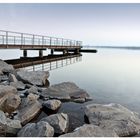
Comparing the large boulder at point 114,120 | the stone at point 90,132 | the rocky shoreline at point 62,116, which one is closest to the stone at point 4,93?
the rocky shoreline at point 62,116

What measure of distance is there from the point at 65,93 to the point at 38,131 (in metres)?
4.09

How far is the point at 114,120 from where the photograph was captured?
237 inches

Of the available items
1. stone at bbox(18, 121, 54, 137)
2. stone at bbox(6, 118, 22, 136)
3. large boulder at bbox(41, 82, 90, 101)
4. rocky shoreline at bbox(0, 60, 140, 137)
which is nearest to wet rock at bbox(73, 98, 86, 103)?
rocky shoreline at bbox(0, 60, 140, 137)

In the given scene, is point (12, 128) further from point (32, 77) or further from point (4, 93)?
point (32, 77)

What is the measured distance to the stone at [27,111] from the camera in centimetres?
634

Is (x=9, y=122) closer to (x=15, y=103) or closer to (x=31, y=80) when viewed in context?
(x=15, y=103)

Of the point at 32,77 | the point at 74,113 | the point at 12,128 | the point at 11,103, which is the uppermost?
the point at 32,77

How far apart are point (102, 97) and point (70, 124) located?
12.3ft

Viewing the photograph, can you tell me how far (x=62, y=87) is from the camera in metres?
9.43

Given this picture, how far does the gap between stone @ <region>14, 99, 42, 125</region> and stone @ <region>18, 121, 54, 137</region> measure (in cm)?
111

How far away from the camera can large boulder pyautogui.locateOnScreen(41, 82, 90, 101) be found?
8727 millimetres

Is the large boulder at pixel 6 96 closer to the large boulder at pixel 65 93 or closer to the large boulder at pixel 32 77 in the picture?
the large boulder at pixel 65 93

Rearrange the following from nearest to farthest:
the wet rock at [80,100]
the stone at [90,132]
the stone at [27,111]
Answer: the stone at [90,132]
the stone at [27,111]
the wet rock at [80,100]

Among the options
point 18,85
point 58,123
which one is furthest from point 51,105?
point 18,85
